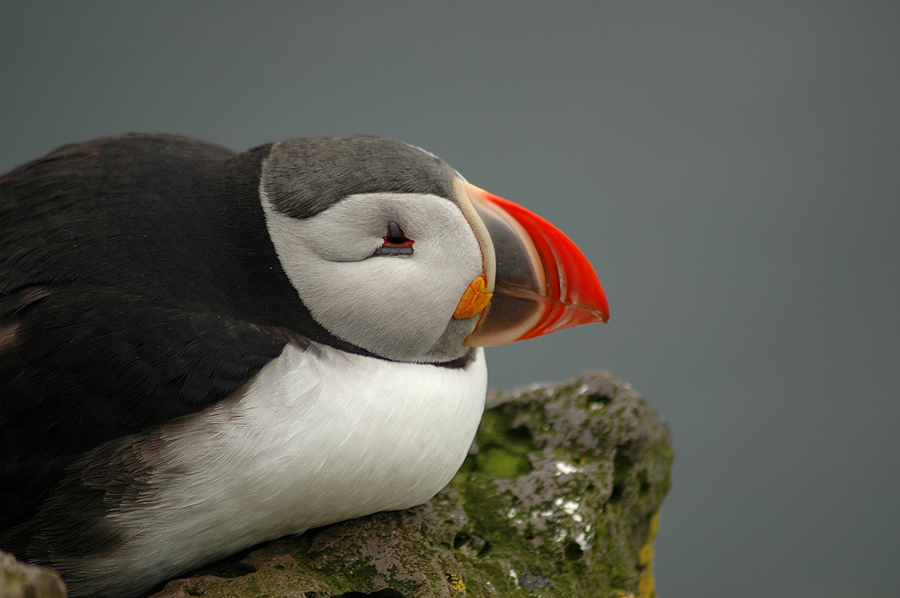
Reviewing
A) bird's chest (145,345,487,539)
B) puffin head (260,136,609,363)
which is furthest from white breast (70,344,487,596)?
puffin head (260,136,609,363)

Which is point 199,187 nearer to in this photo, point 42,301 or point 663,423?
point 42,301

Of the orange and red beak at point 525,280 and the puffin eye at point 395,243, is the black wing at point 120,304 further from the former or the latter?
the orange and red beak at point 525,280

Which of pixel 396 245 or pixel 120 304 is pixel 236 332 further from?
pixel 396 245

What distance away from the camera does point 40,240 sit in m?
1.54

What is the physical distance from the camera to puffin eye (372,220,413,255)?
162 centimetres

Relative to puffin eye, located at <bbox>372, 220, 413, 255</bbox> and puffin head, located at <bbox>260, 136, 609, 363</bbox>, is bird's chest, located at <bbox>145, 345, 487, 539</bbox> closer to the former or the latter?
puffin head, located at <bbox>260, 136, 609, 363</bbox>

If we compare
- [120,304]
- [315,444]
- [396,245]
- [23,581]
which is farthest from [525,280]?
A: [23,581]

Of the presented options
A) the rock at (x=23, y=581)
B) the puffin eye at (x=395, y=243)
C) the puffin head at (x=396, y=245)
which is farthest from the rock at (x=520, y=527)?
the puffin eye at (x=395, y=243)

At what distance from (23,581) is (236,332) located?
56 cm

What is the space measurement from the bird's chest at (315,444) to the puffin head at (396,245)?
0.35 feet

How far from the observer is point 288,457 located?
59.8 inches

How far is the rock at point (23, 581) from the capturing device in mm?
1161

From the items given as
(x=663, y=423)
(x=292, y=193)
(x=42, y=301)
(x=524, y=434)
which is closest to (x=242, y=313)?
(x=292, y=193)

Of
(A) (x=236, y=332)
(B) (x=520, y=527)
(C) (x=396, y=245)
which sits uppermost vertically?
(C) (x=396, y=245)
